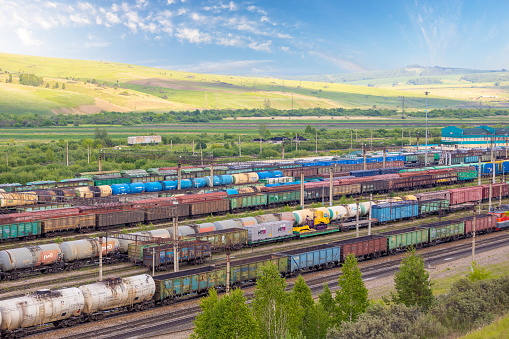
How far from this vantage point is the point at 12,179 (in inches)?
3590

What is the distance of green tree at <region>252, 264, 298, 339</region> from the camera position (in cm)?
2764

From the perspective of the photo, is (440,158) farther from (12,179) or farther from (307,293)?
(307,293)

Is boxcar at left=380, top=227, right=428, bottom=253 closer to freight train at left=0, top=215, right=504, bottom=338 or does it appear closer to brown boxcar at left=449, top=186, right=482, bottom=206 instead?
freight train at left=0, top=215, right=504, bottom=338

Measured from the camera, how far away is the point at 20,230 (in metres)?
50.8

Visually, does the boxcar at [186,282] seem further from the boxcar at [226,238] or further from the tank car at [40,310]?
the boxcar at [226,238]

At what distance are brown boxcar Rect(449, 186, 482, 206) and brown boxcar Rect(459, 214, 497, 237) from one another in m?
9.14

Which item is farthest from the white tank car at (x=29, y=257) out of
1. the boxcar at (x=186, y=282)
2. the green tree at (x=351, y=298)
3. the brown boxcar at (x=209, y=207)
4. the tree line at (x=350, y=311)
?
the green tree at (x=351, y=298)

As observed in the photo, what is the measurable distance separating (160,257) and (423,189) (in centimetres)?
5853

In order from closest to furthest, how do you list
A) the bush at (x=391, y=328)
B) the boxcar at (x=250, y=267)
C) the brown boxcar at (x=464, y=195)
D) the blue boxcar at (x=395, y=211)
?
the bush at (x=391, y=328) → the boxcar at (x=250, y=267) → the blue boxcar at (x=395, y=211) → the brown boxcar at (x=464, y=195)

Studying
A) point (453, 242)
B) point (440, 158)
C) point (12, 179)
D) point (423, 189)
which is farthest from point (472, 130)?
point (12, 179)

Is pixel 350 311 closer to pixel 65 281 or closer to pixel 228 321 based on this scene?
pixel 228 321

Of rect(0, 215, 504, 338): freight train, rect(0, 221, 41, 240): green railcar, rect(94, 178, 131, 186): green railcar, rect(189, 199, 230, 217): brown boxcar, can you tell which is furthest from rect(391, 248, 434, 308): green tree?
rect(94, 178, 131, 186): green railcar

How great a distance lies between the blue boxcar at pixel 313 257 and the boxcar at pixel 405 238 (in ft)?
22.5

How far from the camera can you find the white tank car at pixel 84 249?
43.7 meters
